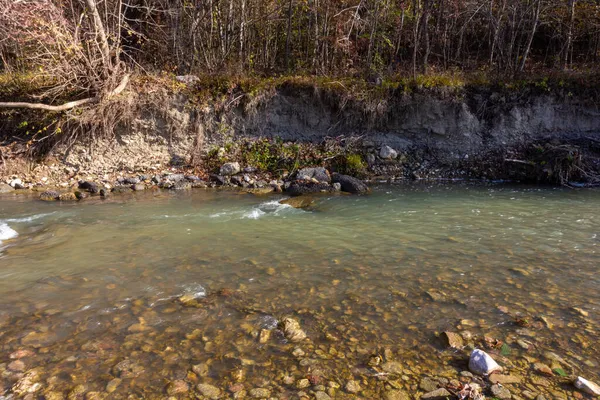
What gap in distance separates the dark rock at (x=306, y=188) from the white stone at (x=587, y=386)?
8910 mm

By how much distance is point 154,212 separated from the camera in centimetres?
945

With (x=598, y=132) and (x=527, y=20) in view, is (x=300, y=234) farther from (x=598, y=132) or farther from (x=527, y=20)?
(x=527, y=20)

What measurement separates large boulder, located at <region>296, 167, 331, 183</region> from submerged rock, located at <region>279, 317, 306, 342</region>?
876 cm

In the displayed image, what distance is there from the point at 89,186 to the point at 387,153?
10.00 m

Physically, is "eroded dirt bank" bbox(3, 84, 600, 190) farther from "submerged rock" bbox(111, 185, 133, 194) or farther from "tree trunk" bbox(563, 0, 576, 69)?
"tree trunk" bbox(563, 0, 576, 69)

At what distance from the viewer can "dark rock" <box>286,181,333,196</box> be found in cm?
1181

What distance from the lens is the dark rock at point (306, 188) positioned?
11.8 metres

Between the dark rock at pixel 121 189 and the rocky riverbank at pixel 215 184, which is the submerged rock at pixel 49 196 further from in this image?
the dark rock at pixel 121 189

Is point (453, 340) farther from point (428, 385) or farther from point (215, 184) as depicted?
point (215, 184)

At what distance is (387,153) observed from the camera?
14.6 m

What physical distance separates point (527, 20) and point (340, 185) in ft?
36.6

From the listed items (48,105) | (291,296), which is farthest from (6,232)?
(48,105)

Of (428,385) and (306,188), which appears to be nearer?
(428,385)

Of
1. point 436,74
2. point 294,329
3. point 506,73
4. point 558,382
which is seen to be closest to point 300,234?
point 294,329
